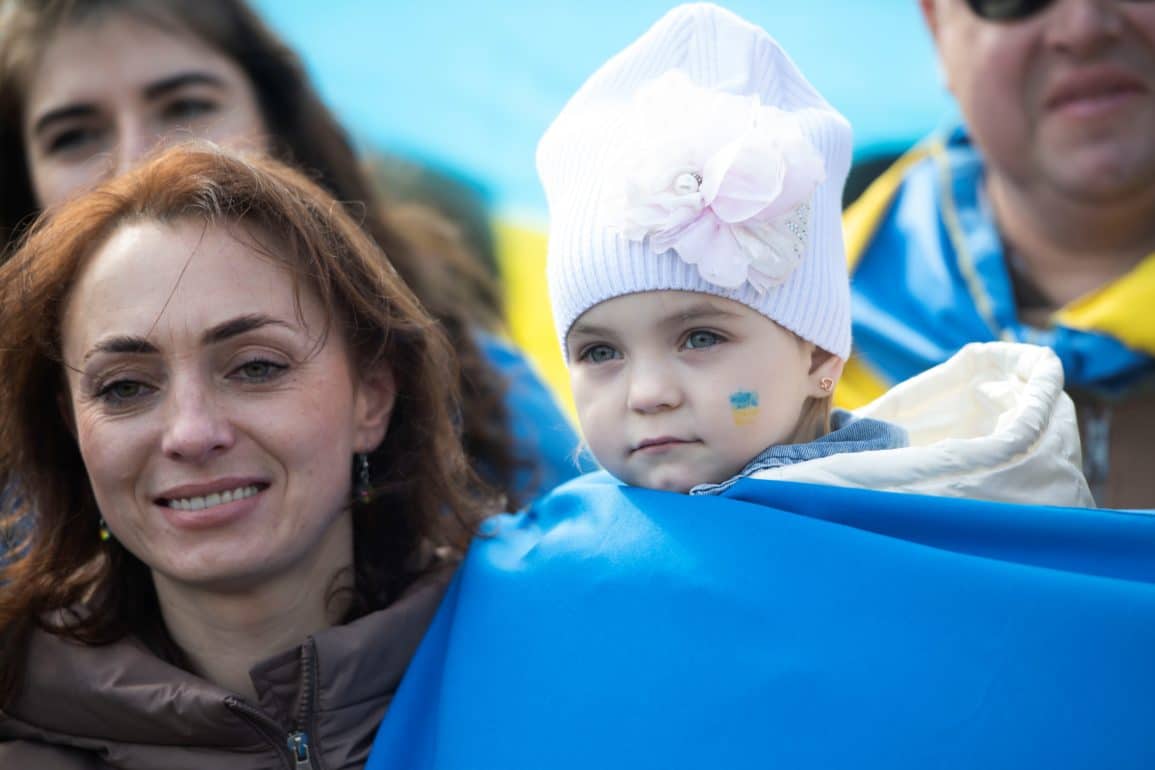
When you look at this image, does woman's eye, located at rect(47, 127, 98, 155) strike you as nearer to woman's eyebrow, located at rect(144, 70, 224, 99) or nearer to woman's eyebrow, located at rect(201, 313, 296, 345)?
woman's eyebrow, located at rect(144, 70, 224, 99)

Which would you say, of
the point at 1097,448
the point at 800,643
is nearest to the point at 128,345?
the point at 800,643

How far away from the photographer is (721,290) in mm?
2244

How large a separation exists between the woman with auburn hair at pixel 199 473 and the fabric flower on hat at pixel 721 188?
554 millimetres

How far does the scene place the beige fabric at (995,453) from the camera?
2.23 meters

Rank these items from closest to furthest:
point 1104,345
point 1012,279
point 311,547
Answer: point 311,547 < point 1104,345 < point 1012,279

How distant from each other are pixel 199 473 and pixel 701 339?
812 mm

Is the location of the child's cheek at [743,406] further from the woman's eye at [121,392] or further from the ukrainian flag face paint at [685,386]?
the woman's eye at [121,392]

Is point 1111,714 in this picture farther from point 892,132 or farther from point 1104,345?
point 892,132

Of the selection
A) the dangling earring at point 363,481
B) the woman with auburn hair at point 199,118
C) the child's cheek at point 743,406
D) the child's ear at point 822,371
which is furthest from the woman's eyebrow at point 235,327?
the woman with auburn hair at point 199,118

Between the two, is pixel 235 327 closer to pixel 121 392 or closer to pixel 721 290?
pixel 121 392

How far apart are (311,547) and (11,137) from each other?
1.97m

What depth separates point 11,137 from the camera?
3.79m

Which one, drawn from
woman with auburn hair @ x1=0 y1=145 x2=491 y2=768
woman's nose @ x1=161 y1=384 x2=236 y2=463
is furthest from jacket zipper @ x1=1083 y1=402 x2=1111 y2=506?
woman's nose @ x1=161 y1=384 x2=236 y2=463

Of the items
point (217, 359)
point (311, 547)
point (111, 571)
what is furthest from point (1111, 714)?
point (111, 571)
